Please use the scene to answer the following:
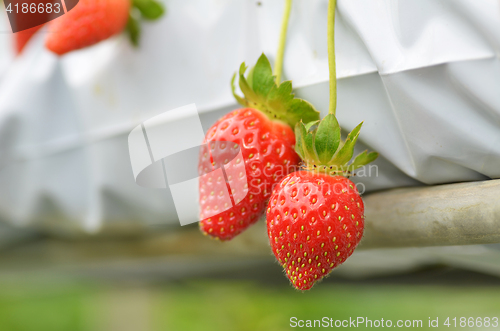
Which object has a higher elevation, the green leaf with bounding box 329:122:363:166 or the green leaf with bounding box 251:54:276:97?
the green leaf with bounding box 251:54:276:97

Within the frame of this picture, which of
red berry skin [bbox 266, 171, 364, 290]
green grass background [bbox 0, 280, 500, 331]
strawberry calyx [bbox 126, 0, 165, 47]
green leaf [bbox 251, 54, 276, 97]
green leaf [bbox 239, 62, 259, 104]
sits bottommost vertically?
green grass background [bbox 0, 280, 500, 331]

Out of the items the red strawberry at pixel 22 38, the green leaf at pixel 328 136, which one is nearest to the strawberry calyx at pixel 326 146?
the green leaf at pixel 328 136

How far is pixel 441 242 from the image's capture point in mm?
297

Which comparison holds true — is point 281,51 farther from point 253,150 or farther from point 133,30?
point 133,30

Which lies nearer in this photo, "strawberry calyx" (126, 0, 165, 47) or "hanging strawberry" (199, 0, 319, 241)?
"hanging strawberry" (199, 0, 319, 241)

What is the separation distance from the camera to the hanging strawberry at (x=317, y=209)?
0.25m

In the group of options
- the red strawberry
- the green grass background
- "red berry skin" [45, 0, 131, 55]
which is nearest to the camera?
"red berry skin" [45, 0, 131, 55]

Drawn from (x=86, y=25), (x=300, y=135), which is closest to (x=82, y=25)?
(x=86, y=25)

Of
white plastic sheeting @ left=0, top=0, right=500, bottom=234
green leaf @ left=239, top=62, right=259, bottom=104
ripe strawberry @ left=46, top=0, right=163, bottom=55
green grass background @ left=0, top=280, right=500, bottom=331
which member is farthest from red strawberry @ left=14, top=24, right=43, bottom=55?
green grass background @ left=0, top=280, right=500, bottom=331

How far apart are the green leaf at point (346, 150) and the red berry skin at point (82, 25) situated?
268 mm

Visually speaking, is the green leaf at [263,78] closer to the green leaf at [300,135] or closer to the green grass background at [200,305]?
the green leaf at [300,135]

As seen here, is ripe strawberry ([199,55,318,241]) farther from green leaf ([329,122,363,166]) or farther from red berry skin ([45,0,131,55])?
red berry skin ([45,0,131,55])

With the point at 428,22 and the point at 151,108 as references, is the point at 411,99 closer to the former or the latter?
the point at 428,22

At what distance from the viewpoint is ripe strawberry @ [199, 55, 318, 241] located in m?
0.29
